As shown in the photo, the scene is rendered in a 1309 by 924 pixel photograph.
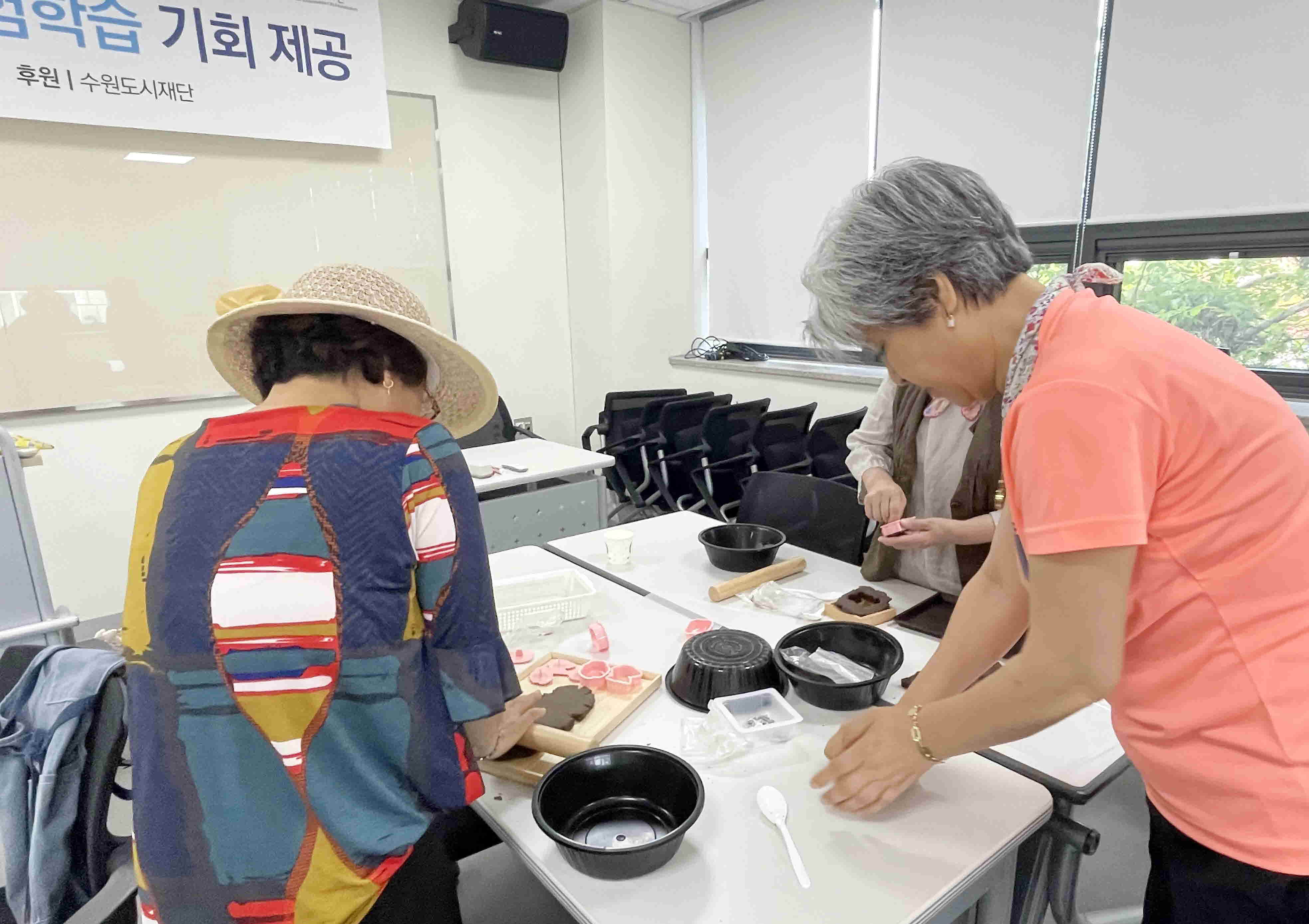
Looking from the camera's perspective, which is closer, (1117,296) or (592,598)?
(592,598)

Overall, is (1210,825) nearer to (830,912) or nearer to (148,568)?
(830,912)

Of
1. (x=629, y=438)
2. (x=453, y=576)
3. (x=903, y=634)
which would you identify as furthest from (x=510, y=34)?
(x=453, y=576)

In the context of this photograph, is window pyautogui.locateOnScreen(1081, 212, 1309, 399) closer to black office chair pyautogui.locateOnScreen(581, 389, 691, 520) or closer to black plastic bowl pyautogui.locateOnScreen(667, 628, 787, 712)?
black office chair pyautogui.locateOnScreen(581, 389, 691, 520)

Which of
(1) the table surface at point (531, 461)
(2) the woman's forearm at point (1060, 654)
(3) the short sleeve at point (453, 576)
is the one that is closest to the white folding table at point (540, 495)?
(1) the table surface at point (531, 461)

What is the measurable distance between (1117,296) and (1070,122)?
0.79 m

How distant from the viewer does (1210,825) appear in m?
0.86

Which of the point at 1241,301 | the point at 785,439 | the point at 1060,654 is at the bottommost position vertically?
the point at 785,439

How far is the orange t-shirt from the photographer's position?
0.72 m

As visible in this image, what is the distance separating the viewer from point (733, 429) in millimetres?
3783

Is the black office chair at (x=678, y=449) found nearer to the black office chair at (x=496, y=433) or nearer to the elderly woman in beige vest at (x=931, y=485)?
the black office chair at (x=496, y=433)

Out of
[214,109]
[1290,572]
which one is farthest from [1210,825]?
[214,109]

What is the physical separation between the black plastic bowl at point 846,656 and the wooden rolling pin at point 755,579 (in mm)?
307

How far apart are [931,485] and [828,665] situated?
689 millimetres

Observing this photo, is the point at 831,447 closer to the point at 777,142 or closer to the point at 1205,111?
the point at 1205,111
